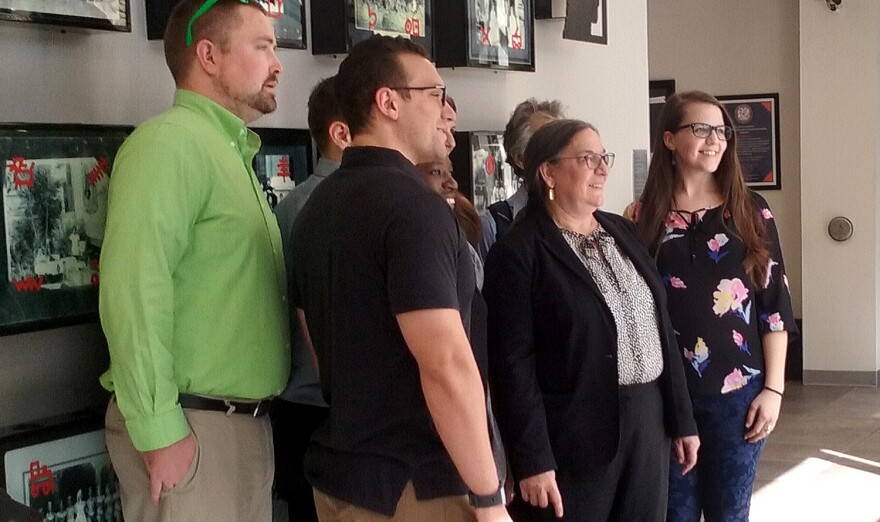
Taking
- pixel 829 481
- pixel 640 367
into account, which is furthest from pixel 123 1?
pixel 829 481

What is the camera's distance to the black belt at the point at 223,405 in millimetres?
2121

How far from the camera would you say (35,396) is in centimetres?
225

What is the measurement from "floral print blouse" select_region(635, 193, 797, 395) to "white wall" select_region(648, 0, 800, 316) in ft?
16.4

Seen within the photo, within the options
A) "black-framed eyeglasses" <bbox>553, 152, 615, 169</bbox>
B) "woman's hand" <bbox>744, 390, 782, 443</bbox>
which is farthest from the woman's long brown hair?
"black-framed eyeglasses" <bbox>553, 152, 615, 169</bbox>

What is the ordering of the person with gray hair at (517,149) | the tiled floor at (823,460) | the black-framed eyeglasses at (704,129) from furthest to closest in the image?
1. the tiled floor at (823,460)
2. the person with gray hair at (517,149)
3. the black-framed eyeglasses at (704,129)

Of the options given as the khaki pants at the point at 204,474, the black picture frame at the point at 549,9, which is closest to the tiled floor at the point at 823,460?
the black picture frame at the point at 549,9

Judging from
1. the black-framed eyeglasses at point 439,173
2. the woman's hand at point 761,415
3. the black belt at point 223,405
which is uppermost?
the black-framed eyeglasses at point 439,173

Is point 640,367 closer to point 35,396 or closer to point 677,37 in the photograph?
point 35,396

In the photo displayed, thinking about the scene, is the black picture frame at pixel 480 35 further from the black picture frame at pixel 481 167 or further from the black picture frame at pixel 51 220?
the black picture frame at pixel 51 220

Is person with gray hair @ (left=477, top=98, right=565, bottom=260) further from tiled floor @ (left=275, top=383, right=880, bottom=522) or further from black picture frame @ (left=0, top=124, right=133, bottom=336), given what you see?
tiled floor @ (left=275, top=383, right=880, bottom=522)

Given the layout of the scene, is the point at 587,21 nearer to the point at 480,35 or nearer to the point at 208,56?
the point at 480,35

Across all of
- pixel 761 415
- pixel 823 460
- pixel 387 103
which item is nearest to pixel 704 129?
pixel 761 415

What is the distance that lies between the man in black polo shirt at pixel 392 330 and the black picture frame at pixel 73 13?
612 millimetres

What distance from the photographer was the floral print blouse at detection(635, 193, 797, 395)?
3.04 m
